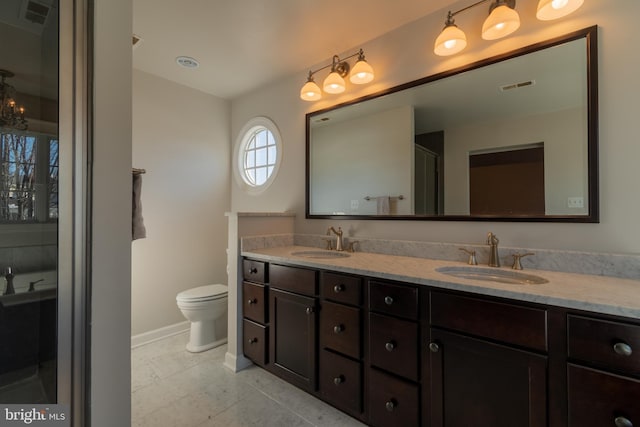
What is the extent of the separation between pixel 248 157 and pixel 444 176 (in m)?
2.13

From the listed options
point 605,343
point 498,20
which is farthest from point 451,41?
point 605,343

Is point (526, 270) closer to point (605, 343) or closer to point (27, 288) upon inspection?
point (605, 343)

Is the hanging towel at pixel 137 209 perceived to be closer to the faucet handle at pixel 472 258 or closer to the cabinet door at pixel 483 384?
the cabinet door at pixel 483 384

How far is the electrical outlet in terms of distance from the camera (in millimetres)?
1368

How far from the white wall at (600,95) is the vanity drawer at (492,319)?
612 mm

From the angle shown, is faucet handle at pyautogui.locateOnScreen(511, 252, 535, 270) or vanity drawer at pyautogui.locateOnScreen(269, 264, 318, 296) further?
vanity drawer at pyautogui.locateOnScreen(269, 264, 318, 296)

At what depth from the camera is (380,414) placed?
4.68 ft

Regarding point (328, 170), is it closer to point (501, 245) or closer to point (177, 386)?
point (501, 245)

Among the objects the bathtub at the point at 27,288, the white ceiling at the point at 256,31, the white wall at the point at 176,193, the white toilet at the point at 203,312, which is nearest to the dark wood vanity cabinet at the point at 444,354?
the white toilet at the point at 203,312

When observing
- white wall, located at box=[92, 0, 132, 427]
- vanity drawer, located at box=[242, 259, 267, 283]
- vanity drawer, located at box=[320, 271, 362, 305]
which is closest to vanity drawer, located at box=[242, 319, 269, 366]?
vanity drawer, located at box=[242, 259, 267, 283]

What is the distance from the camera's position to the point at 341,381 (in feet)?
5.19

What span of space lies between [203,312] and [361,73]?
2.23m

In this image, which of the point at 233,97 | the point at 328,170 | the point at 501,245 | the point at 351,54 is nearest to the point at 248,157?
the point at 233,97

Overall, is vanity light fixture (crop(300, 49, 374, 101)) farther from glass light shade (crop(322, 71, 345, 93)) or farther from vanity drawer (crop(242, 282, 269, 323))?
vanity drawer (crop(242, 282, 269, 323))
